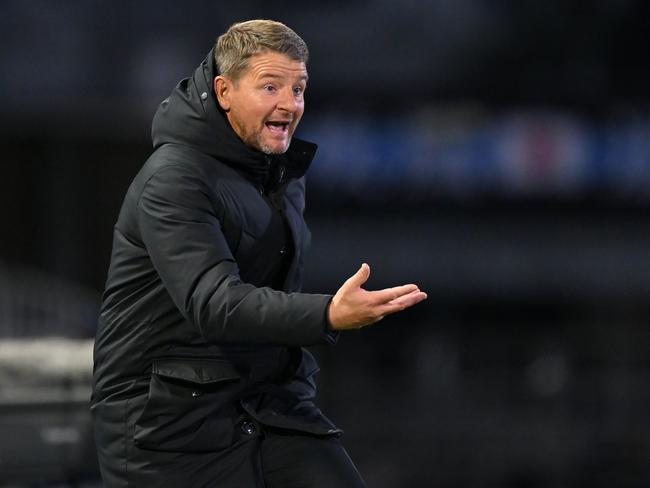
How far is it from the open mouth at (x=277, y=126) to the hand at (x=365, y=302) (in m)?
0.53

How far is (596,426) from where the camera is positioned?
9.53 meters

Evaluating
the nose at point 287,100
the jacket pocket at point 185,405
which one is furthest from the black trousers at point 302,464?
the nose at point 287,100

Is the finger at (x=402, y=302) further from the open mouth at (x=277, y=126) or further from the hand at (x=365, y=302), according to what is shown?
the open mouth at (x=277, y=126)

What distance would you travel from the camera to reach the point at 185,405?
3.23 meters

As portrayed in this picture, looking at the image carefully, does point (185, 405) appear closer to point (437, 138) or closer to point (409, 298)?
point (409, 298)

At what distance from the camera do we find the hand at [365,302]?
2889 millimetres

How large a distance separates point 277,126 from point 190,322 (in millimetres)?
526

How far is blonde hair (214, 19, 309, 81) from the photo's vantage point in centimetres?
327

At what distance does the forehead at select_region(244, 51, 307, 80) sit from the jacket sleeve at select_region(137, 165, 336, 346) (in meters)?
0.28

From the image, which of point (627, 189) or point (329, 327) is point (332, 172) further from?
point (329, 327)

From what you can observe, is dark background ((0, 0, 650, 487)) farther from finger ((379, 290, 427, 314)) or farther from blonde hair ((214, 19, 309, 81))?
finger ((379, 290, 427, 314))

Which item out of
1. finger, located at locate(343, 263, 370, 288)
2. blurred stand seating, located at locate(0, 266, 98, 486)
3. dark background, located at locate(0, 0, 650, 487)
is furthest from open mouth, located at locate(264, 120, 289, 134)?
dark background, located at locate(0, 0, 650, 487)

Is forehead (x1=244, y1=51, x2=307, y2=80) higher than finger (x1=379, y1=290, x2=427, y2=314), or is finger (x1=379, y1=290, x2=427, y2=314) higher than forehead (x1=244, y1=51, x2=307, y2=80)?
forehead (x1=244, y1=51, x2=307, y2=80)

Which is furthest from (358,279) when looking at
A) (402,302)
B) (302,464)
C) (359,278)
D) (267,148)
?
(302,464)
